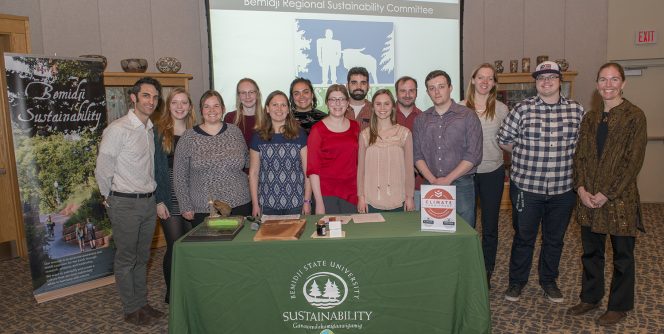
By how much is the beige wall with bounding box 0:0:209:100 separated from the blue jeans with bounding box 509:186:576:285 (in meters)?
3.66

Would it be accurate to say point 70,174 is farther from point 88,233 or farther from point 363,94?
point 363,94

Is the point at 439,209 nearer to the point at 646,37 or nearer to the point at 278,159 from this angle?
the point at 278,159

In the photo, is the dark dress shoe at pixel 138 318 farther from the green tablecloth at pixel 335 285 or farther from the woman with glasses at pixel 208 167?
the green tablecloth at pixel 335 285

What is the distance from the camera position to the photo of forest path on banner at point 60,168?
333 cm

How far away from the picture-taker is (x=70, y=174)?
11.7 feet

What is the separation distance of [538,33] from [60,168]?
18.7ft

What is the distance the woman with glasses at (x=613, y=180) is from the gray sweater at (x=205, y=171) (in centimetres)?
199

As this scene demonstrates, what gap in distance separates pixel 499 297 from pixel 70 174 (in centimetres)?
321

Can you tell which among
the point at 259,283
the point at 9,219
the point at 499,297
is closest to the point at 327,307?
the point at 259,283

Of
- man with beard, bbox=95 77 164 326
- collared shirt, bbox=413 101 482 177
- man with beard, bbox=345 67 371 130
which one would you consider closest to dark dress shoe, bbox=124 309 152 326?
man with beard, bbox=95 77 164 326

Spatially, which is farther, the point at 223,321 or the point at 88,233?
the point at 88,233

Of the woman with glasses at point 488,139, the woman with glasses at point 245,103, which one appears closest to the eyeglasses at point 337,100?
the woman with glasses at point 245,103

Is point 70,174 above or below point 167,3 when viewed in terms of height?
below

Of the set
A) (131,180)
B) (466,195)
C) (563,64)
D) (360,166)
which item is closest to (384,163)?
(360,166)
